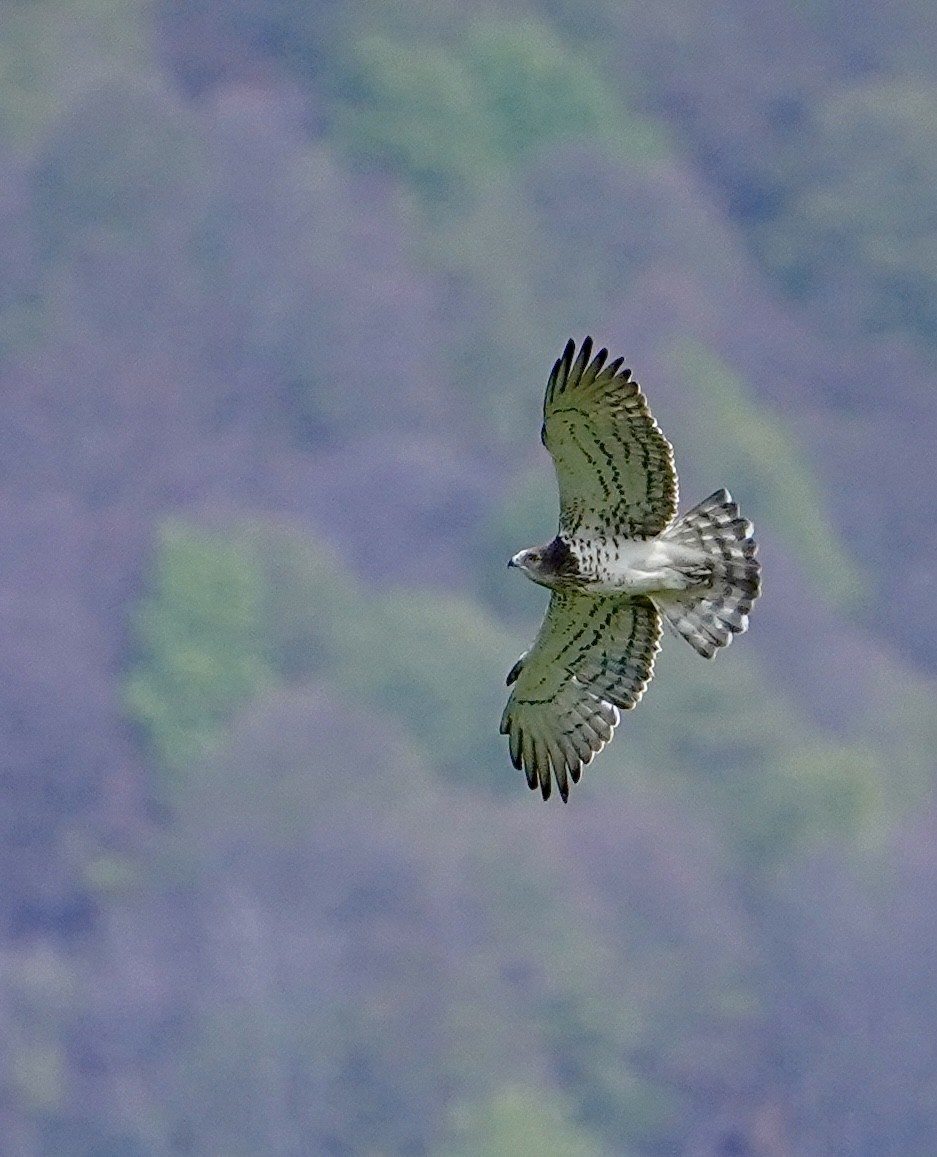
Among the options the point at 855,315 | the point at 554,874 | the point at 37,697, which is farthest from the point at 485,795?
the point at 855,315

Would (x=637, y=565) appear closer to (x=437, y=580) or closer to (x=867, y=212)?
(x=437, y=580)

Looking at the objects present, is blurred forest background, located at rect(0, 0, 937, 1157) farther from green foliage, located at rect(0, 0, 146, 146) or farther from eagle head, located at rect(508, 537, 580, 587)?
eagle head, located at rect(508, 537, 580, 587)

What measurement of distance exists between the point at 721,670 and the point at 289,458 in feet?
47.2

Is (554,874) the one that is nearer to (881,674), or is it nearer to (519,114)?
(881,674)

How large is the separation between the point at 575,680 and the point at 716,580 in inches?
32.4

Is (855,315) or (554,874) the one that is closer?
(554,874)

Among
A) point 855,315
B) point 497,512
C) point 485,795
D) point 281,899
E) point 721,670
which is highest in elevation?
point 855,315

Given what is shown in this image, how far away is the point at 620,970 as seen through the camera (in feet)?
130

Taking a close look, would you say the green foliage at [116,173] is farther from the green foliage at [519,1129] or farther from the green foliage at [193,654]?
the green foliage at [519,1129]

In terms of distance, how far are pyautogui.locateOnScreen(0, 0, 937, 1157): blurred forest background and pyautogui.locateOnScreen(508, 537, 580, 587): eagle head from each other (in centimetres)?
2239

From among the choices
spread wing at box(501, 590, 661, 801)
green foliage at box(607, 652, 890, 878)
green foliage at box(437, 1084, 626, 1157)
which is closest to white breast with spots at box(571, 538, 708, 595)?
spread wing at box(501, 590, 661, 801)

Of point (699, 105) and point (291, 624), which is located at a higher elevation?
point (699, 105)

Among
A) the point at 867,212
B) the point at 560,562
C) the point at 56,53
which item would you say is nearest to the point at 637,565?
the point at 560,562

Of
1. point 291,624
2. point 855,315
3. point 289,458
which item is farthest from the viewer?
point 855,315
